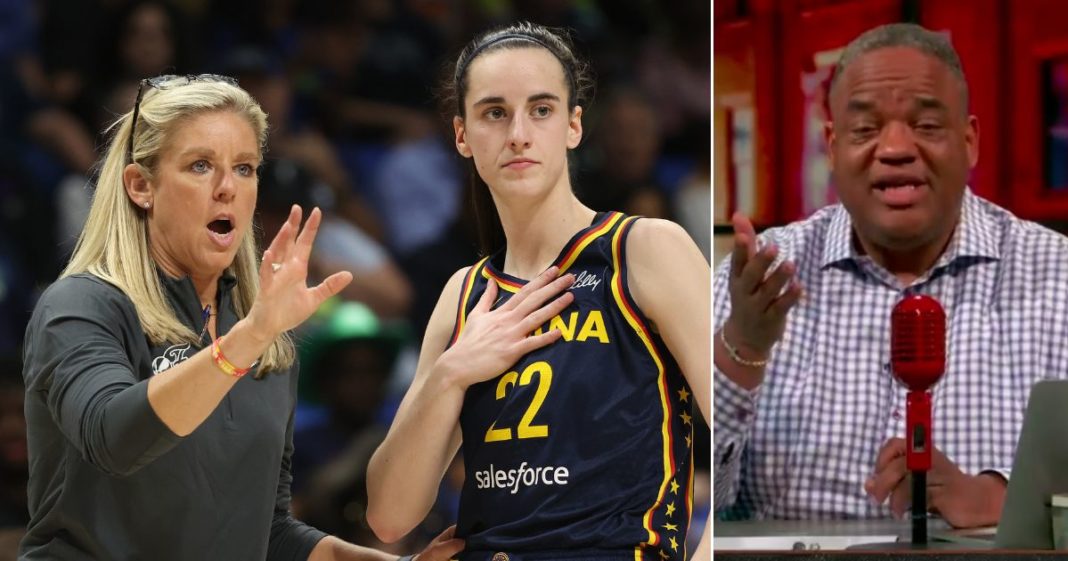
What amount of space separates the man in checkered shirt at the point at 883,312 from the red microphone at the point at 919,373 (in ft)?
1.27

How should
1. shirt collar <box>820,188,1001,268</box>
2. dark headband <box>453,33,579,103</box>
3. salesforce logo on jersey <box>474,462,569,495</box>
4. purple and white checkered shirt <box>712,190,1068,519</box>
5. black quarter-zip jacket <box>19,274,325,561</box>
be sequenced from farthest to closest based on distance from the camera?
1. shirt collar <box>820,188,1001,268</box>
2. purple and white checkered shirt <box>712,190,1068,519</box>
3. dark headband <box>453,33,579,103</box>
4. salesforce logo on jersey <box>474,462,569,495</box>
5. black quarter-zip jacket <box>19,274,325,561</box>

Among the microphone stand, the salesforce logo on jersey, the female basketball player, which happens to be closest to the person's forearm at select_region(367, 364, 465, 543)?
the female basketball player

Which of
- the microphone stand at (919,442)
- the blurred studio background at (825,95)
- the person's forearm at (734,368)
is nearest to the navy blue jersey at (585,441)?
the microphone stand at (919,442)

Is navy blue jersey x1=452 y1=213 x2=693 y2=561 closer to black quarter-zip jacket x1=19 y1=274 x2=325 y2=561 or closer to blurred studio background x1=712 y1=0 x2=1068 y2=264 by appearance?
black quarter-zip jacket x1=19 y1=274 x2=325 y2=561

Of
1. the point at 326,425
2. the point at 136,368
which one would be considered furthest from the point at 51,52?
the point at 326,425

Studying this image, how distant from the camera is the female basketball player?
2238mm

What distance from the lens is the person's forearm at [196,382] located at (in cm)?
197

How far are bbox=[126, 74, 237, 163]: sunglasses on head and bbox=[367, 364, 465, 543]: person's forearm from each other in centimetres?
66

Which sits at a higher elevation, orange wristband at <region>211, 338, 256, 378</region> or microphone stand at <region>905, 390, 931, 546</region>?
orange wristband at <region>211, 338, 256, 378</region>

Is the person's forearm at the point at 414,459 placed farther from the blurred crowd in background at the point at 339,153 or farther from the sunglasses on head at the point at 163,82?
the sunglasses on head at the point at 163,82

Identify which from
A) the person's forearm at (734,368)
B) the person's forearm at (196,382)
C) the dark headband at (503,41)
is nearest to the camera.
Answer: the person's forearm at (196,382)

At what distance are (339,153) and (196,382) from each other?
2.37 feet

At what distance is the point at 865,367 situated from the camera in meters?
3.42

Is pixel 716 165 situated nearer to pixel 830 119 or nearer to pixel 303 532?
pixel 830 119
